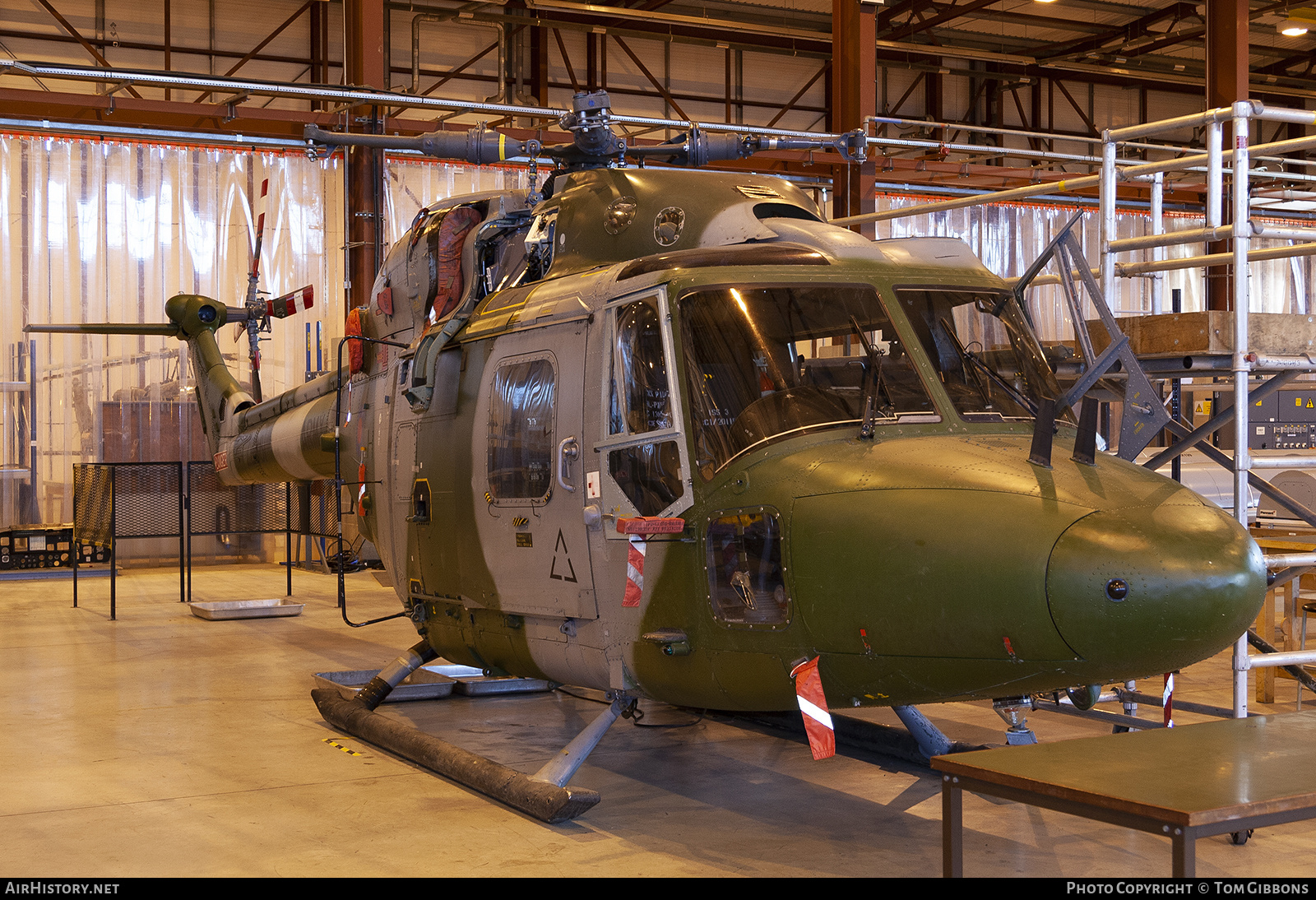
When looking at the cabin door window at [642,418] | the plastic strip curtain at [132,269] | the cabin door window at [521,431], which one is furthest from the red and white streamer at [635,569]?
the plastic strip curtain at [132,269]

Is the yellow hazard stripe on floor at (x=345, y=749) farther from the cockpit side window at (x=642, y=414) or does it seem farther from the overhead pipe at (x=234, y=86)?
the overhead pipe at (x=234, y=86)

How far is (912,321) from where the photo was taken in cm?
570

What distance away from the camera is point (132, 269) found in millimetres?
18703

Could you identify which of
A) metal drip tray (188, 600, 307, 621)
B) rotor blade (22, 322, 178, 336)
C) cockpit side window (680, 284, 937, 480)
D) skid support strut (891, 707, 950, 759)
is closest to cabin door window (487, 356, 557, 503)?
cockpit side window (680, 284, 937, 480)

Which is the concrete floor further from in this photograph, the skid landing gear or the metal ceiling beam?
the metal ceiling beam

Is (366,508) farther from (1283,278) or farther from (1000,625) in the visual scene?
(1283,278)

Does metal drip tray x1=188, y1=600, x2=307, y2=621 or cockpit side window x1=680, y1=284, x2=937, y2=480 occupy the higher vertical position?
cockpit side window x1=680, y1=284, x2=937, y2=480

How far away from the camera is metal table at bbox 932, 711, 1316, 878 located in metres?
3.62

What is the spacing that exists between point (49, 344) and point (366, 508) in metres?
12.0

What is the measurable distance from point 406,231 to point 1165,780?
37.3 feet

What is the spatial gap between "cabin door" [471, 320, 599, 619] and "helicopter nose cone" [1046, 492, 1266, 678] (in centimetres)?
247

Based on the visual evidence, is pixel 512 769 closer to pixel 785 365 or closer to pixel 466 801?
pixel 466 801

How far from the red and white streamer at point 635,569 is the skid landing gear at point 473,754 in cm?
61

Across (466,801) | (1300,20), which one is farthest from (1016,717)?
(1300,20)
